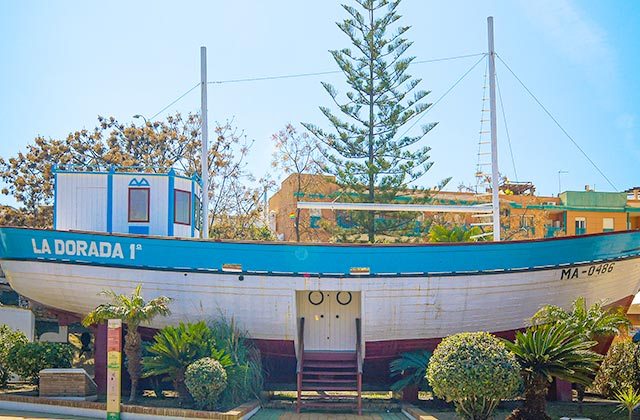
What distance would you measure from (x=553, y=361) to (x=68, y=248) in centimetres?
875

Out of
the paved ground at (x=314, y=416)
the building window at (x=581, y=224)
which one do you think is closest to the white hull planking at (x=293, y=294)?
the paved ground at (x=314, y=416)

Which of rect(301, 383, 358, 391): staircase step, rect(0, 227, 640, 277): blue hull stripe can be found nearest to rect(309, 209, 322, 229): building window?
rect(0, 227, 640, 277): blue hull stripe

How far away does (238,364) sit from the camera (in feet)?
40.5

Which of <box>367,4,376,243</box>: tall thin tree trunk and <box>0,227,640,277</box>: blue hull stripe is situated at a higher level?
<box>367,4,376,243</box>: tall thin tree trunk

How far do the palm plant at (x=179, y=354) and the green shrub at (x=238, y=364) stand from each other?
0.26 metres

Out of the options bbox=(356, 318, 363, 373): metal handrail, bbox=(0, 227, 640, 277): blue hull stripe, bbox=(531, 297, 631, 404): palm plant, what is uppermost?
bbox=(0, 227, 640, 277): blue hull stripe

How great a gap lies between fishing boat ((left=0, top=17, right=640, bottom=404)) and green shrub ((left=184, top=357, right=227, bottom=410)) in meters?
1.97

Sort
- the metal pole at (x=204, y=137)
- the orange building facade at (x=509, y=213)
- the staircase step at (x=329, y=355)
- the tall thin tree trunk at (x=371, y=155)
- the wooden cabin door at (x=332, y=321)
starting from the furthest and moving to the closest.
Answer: the orange building facade at (x=509, y=213) → the tall thin tree trunk at (x=371, y=155) → the metal pole at (x=204, y=137) → the wooden cabin door at (x=332, y=321) → the staircase step at (x=329, y=355)

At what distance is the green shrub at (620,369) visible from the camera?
1151 cm

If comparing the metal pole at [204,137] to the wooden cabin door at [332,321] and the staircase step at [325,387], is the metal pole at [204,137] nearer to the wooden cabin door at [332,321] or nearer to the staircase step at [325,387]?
the wooden cabin door at [332,321]

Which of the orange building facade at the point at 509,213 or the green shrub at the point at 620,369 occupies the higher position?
the orange building facade at the point at 509,213

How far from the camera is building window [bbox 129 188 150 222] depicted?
565 inches

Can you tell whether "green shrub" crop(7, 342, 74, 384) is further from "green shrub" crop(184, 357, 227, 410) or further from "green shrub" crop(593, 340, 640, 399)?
"green shrub" crop(593, 340, 640, 399)

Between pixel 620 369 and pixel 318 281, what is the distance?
17.6ft
